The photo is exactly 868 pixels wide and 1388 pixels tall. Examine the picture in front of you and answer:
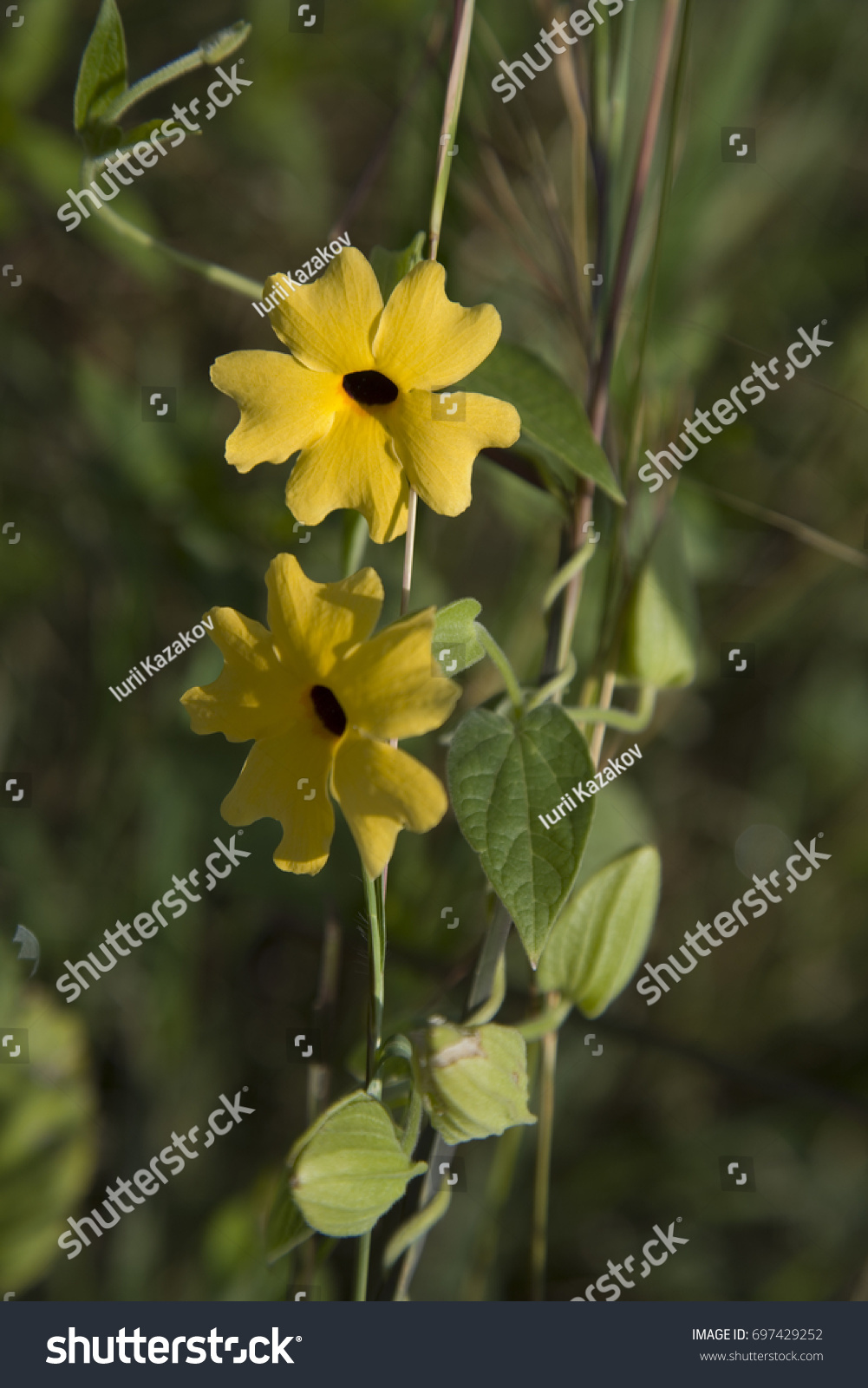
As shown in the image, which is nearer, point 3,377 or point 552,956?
point 552,956

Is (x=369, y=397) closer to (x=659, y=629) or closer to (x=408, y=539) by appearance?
(x=408, y=539)

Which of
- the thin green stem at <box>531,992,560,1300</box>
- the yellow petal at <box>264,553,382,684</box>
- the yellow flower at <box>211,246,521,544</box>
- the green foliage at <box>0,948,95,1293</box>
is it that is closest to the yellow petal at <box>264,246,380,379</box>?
the yellow flower at <box>211,246,521,544</box>

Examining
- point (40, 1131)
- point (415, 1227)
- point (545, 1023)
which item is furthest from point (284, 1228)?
point (40, 1131)

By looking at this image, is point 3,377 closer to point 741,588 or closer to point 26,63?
point 26,63

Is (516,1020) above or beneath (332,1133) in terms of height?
beneath

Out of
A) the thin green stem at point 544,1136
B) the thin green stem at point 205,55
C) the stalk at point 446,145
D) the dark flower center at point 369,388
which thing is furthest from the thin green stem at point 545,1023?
the thin green stem at point 205,55

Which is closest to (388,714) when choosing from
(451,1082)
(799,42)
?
(451,1082)
